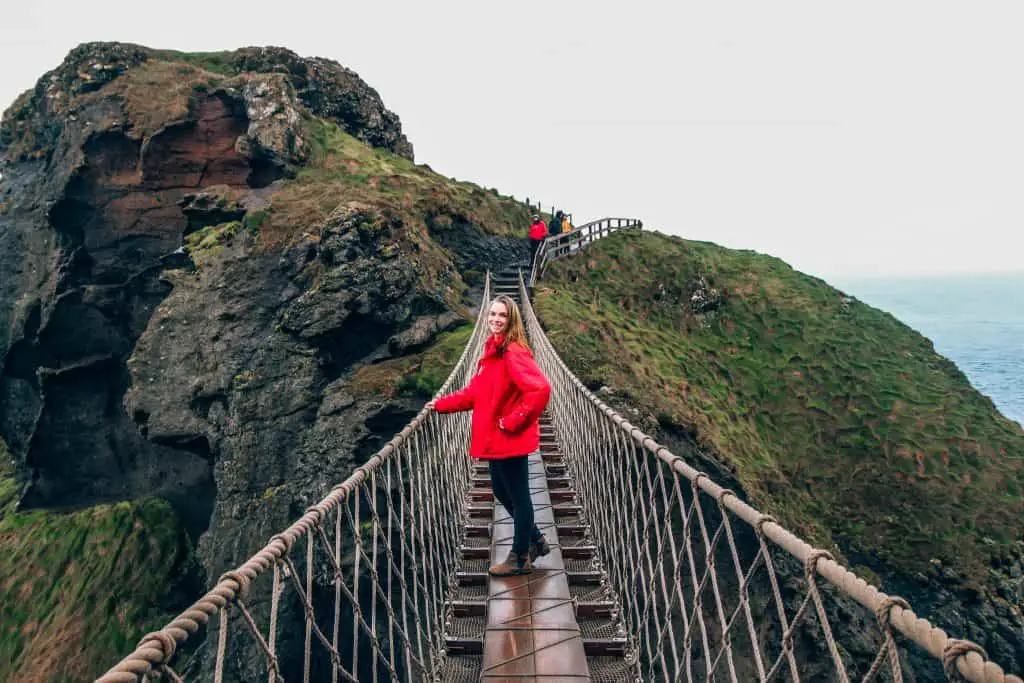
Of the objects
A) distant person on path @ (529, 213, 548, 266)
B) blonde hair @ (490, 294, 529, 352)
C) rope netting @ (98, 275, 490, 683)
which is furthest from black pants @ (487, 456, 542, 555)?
distant person on path @ (529, 213, 548, 266)

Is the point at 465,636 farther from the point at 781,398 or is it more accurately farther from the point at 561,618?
the point at 781,398

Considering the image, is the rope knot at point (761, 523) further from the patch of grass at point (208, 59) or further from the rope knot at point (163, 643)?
the patch of grass at point (208, 59)

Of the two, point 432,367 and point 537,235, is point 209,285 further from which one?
point 537,235

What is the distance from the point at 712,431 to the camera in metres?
13.0

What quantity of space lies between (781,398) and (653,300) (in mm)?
4802

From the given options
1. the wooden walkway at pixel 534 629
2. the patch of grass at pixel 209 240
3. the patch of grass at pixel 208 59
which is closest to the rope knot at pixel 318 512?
the wooden walkway at pixel 534 629

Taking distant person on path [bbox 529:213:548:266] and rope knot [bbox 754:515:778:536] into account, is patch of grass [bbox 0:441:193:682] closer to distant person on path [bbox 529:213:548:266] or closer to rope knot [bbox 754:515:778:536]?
distant person on path [bbox 529:213:548:266]

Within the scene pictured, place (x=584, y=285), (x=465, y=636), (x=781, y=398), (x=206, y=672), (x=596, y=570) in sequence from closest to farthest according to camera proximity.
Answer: (x=465, y=636) < (x=596, y=570) < (x=206, y=672) < (x=781, y=398) < (x=584, y=285)

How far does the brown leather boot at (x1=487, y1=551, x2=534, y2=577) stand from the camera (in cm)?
346

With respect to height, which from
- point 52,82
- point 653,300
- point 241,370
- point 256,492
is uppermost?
point 52,82

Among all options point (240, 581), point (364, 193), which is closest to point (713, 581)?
point (240, 581)

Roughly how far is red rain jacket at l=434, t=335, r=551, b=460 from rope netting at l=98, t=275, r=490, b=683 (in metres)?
0.57

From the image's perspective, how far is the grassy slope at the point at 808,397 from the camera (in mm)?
12703

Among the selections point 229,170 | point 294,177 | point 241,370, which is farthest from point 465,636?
point 229,170
